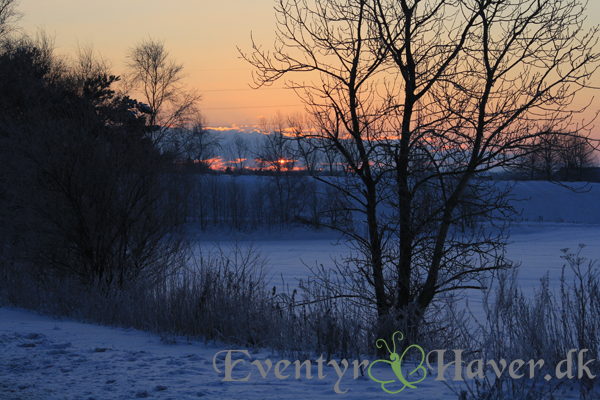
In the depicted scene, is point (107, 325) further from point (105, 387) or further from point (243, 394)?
point (243, 394)

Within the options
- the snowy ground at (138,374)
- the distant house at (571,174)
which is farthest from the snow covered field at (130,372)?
the distant house at (571,174)

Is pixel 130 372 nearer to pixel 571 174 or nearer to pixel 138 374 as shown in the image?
pixel 138 374

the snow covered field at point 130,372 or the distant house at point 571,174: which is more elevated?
the distant house at point 571,174

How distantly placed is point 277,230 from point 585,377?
45695mm

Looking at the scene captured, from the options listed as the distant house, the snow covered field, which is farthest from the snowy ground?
the distant house

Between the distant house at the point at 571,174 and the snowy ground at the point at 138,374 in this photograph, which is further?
the distant house at the point at 571,174

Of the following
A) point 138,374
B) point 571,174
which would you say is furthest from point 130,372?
point 571,174

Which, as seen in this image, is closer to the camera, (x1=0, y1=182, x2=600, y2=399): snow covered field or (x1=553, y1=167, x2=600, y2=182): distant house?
(x1=0, y1=182, x2=600, y2=399): snow covered field

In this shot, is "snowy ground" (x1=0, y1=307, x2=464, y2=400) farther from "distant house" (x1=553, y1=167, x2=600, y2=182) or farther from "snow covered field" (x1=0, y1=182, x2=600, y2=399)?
"distant house" (x1=553, y1=167, x2=600, y2=182)

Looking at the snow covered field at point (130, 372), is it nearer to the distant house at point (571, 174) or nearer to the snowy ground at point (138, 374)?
the snowy ground at point (138, 374)

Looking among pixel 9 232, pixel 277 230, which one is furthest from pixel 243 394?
pixel 277 230

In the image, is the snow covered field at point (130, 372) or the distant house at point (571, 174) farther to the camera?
the distant house at point (571, 174)

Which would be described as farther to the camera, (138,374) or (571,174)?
(571,174)

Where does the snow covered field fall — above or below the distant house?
below
